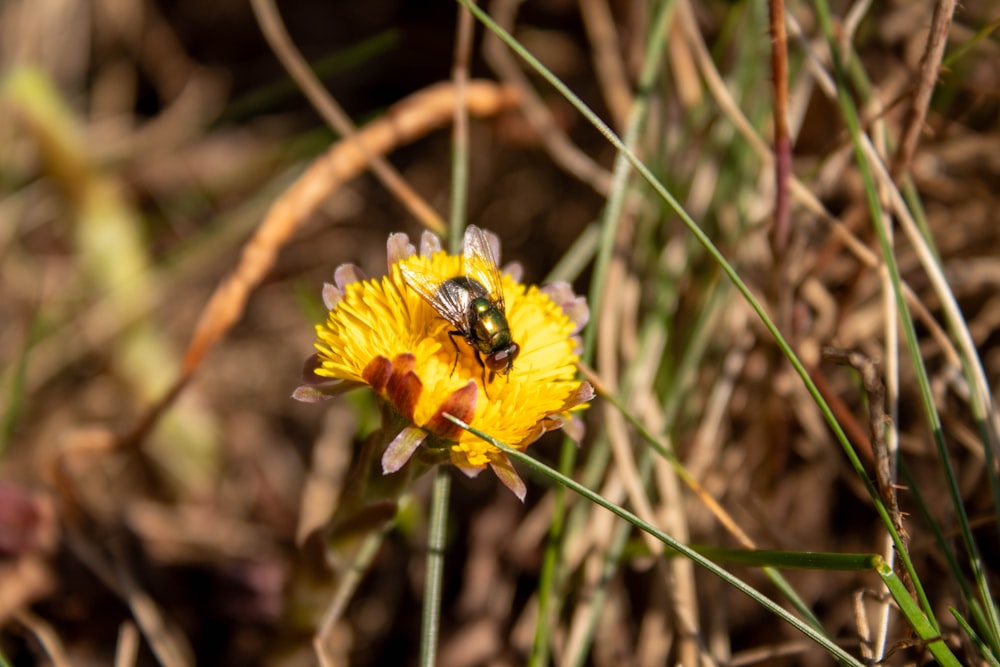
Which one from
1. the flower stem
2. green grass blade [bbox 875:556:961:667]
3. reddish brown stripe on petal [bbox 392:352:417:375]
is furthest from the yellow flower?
green grass blade [bbox 875:556:961:667]

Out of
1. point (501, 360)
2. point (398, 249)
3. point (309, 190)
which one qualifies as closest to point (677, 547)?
point (501, 360)

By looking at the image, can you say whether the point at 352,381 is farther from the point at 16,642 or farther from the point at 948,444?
the point at 948,444

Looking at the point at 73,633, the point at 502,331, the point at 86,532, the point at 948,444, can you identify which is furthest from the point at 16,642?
the point at 948,444

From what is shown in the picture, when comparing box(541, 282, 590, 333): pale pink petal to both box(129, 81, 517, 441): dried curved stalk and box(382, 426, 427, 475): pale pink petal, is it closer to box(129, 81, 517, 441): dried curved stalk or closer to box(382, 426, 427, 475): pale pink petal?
box(382, 426, 427, 475): pale pink petal

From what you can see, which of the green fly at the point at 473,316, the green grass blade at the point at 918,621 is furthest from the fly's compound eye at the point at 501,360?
the green grass blade at the point at 918,621

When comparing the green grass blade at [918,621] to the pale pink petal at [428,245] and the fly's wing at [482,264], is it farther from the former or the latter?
the pale pink petal at [428,245]

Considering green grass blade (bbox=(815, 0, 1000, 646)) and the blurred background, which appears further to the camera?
the blurred background
